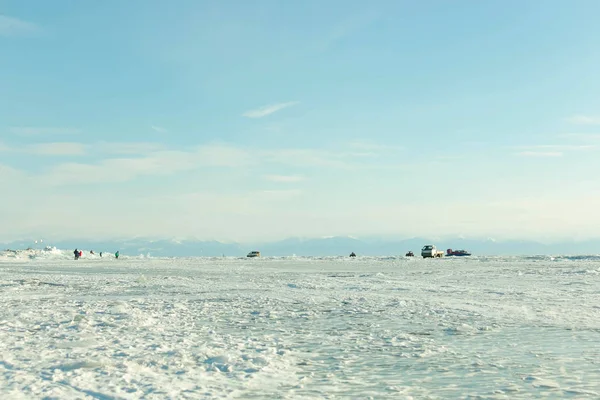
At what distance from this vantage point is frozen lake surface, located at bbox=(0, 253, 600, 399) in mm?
7820

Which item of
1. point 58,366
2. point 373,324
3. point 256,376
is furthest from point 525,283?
point 58,366

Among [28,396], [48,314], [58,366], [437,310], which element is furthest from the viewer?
[437,310]

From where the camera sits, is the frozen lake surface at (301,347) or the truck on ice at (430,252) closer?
the frozen lake surface at (301,347)

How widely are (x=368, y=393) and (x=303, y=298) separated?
12.2 meters

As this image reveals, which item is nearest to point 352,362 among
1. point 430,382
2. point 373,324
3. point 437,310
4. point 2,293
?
point 430,382

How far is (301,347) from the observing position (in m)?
10.8

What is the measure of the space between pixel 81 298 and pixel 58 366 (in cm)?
1107

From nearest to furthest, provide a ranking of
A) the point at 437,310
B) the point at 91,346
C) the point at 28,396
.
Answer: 1. the point at 28,396
2. the point at 91,346
3. the point at 437,310

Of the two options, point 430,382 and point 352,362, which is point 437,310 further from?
point 430,382

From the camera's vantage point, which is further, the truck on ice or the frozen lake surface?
the truck on ice

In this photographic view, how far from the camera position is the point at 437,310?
52.4 feet

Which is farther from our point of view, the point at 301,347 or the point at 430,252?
the point at 430,252

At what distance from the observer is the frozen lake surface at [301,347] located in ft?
25.7

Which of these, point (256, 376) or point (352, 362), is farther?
point (352, 362)
